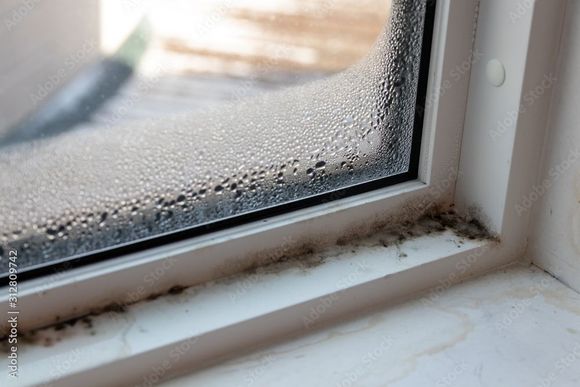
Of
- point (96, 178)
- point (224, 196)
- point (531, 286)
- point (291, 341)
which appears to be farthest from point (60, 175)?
point (531, 286)

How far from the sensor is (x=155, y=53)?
2.62 ft

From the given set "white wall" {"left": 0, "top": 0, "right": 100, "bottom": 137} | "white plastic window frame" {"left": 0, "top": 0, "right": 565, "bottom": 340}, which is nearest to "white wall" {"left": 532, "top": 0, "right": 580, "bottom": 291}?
"white plastic window frame" {"left": 0, "top": 0, "right": 565, "bottom": 340}

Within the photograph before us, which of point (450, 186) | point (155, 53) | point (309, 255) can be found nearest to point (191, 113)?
point (155, 53)

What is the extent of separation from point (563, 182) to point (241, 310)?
0.37 m

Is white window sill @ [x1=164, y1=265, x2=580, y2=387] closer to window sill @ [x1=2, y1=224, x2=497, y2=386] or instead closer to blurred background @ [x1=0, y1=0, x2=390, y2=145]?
window sill @ [x1=2, y1=224, x2=497, y2=386]

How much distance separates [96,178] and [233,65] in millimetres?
170

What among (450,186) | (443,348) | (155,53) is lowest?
(443,348)

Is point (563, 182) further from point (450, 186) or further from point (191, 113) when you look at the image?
point (191, 113)

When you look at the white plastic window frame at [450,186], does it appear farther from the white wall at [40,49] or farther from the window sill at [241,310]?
the white wall at [40,49]

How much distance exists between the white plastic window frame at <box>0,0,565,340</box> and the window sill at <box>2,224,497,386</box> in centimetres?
1

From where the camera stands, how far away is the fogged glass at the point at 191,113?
0.76 meters

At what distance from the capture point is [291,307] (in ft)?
2.75

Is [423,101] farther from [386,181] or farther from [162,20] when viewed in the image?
[162,20]

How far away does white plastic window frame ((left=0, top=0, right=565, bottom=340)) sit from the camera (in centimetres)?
81
